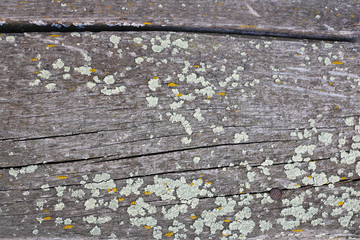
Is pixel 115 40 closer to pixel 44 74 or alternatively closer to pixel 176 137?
pixel 44 74

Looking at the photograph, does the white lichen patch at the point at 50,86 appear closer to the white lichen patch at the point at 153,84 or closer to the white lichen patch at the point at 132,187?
the white lichen patch at the point at 153,84

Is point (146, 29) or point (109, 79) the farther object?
point (146, 29)

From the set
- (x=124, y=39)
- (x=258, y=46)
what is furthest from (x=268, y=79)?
(x=124, y=39)

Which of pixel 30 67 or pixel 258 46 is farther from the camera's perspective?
pixel 258 46

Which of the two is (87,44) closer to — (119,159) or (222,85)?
(119,159)

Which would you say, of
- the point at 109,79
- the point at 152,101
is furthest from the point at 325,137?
the point at 109,79

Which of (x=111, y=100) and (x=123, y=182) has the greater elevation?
(x=111, y=100)

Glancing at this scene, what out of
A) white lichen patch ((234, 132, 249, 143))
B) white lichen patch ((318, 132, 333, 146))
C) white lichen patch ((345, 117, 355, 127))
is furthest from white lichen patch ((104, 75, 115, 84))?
white lichen patch ((345, 117, 355, 127))

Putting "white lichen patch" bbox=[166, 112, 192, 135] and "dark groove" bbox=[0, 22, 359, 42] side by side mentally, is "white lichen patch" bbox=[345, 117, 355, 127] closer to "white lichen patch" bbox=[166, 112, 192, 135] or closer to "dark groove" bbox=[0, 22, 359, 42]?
"dark groove" bbox=[0, 22, 359, 42]
